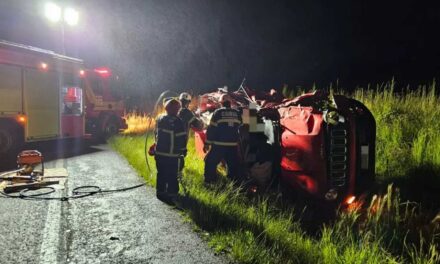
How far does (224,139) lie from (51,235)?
307 centimetres

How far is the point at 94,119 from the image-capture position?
15617mm

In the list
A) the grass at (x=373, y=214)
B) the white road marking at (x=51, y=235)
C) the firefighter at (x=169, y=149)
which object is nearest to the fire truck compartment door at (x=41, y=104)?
the grass at (x=373, y=214)

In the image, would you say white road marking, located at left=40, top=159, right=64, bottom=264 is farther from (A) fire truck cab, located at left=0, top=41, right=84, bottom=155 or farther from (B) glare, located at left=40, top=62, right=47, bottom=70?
(B) glare, located at left=40, top=62, right=47, bottom=70

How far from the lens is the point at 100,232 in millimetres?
4469

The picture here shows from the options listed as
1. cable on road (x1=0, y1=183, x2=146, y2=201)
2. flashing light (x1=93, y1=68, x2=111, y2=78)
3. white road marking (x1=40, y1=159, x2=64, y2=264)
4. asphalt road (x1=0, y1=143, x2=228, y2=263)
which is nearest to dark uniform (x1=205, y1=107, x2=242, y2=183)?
asphalt road (x1=0, y1=143, x2=228, y2=263)

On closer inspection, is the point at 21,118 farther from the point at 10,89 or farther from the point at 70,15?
the point at 70,15

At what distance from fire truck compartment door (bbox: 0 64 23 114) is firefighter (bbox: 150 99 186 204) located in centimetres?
659

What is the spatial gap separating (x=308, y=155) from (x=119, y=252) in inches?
104

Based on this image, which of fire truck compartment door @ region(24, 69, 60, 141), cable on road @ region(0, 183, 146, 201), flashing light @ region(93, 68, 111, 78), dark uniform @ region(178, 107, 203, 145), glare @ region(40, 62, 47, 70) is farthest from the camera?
flashing light @ region(93, 68, 111, 78)

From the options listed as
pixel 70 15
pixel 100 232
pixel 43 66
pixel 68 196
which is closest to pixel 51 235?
pixel 100 232

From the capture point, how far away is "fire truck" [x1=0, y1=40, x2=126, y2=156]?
10.7 metres

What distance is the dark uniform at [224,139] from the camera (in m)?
6.52

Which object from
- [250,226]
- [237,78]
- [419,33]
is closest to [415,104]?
[250,226]

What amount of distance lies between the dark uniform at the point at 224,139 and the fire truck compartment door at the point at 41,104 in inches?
279
